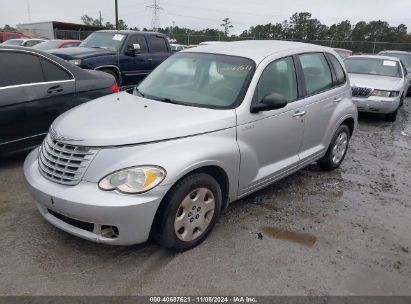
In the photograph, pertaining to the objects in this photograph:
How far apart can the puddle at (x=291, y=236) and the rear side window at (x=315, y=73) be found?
172 cm

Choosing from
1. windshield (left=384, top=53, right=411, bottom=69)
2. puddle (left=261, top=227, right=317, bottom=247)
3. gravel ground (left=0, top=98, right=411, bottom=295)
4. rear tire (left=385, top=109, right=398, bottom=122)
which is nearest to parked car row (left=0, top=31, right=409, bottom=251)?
gravel ground (left=0, top=98, right=411, bottom=295)

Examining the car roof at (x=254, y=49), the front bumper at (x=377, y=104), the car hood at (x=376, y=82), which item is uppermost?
the car roof at (x=254, y=49)

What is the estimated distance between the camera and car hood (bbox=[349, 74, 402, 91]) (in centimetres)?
922

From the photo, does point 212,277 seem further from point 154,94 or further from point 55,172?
point 154,94

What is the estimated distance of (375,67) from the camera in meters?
10.4

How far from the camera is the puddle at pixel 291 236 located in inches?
144

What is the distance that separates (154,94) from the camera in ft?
13.4

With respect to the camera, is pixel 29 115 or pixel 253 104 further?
pixel 29 115

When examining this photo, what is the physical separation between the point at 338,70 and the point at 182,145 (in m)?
3.24

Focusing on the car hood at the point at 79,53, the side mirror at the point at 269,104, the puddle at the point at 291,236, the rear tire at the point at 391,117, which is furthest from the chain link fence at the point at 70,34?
the puddle at the point at 291,236

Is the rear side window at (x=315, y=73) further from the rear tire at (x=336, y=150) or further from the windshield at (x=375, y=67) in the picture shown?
the windshield at (x=375, y=67)

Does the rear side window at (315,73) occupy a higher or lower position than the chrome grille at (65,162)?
higher

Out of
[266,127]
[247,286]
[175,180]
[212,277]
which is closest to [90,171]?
[175,180]

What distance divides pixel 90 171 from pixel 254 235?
1683 mm
